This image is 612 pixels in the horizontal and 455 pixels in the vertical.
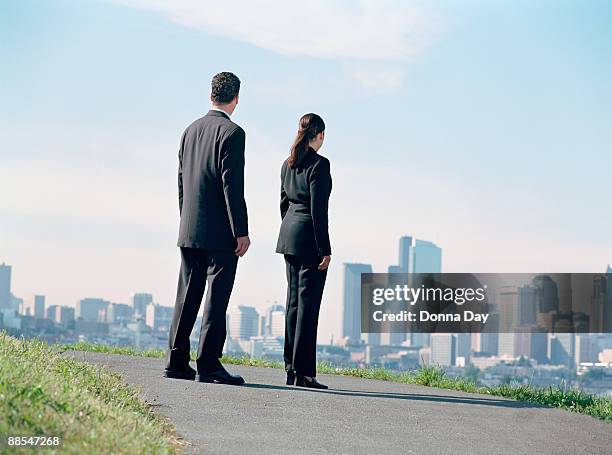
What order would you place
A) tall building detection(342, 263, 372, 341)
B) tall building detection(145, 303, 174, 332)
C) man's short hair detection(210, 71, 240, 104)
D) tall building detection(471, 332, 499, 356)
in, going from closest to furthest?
man's short hair detection(210, 71, 240, 104) < tall building detection(145, 303, 174, 332) < tall building detection(471, 332, 499, 356) < tall building detection(342, 263, 372, 341)

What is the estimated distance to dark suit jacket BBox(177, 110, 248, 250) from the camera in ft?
27.5

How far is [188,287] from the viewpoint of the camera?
28.1 ft

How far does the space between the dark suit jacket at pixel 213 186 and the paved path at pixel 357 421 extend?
112 centimetres

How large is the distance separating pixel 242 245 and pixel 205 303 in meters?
0.54

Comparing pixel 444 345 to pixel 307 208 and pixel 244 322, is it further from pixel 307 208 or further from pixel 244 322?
pixel 307 208

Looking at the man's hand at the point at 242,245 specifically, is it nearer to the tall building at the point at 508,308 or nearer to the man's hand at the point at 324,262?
the man's hand at the point at 324,262

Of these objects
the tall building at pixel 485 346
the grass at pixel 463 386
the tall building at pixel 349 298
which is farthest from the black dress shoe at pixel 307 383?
the tall building at pixel 349 298

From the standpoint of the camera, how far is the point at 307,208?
8812 millimetres

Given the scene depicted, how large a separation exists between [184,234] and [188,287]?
1.34 ft

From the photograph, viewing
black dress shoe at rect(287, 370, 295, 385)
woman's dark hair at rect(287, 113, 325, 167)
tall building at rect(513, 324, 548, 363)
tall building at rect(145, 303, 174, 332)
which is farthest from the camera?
tall building at rect(513, 324, 548, 363)

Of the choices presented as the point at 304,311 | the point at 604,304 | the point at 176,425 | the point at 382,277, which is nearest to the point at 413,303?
the point at 382,277

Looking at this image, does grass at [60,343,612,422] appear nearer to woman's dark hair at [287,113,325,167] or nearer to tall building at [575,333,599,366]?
woman's dark hair at [287,113,325,167]

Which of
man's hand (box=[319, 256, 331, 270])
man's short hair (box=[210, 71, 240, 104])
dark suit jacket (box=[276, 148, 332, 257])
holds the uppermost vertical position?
man's short hair (box=[210, 71, 240, 104])

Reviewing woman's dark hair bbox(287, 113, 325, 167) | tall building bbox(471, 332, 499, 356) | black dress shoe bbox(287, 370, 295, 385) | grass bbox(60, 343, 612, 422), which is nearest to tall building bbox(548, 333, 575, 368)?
tall building bbox(471, 332, 499, 356)
